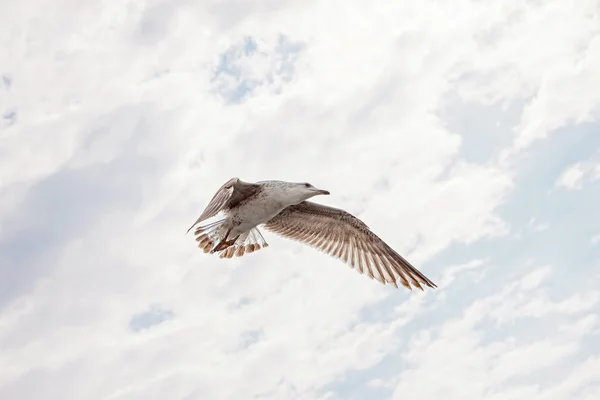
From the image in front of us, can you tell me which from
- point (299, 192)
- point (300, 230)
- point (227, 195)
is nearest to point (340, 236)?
point (300, 230)

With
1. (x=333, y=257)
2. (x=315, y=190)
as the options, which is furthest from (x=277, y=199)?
(x=333, y=257)

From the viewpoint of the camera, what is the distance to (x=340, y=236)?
55.8 feet

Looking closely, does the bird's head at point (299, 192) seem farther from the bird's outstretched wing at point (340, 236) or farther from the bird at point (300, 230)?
the bird's outstretched wing at point (340, 236)

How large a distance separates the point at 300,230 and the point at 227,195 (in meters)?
4.75

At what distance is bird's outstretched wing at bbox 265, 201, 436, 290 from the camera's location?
16.4m

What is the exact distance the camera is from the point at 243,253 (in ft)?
53.3

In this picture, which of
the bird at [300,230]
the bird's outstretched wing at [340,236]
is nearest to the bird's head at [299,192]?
the bird at [300,230]

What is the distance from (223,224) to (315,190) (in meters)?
2.17

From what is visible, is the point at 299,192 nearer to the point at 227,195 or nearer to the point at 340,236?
the point at 227,195

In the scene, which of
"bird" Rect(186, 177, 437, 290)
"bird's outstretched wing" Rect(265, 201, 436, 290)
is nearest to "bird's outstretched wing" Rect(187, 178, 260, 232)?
"bird" Rect(186, 177, 437, 290)

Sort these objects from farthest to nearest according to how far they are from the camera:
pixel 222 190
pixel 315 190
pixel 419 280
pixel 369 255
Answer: pixel 369 255, pixel 419 280, pixel 315 190, pixel 222 190

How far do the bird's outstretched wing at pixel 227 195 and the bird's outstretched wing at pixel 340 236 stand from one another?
2048 mm

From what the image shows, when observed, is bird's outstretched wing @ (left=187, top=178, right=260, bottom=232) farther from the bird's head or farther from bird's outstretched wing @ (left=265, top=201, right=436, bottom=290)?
bird's outstretched wing @ (left=265, top=201, right=436, bottom=290)

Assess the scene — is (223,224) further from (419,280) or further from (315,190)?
(419,280)
